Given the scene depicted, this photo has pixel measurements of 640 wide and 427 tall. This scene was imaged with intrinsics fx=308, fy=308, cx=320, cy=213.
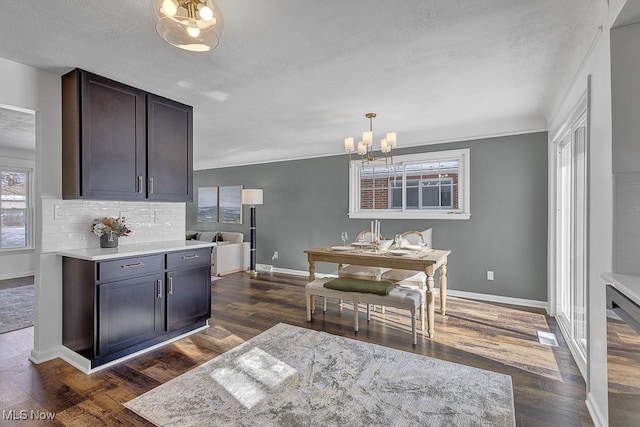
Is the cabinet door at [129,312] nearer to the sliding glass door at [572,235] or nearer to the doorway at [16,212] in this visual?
the sliding glass door at [572,235]

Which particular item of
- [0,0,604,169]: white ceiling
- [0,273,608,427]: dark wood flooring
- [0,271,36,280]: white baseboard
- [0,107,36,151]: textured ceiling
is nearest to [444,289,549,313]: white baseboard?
[0,273,608,427]: dark wood flooring

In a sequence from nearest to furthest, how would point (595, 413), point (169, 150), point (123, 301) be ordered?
point (595, 413), point (123, 301), point (169, 150)

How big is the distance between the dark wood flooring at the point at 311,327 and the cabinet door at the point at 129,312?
0.62 feet

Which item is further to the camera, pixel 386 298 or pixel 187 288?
pixel 187 288

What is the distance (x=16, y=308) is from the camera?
3926 millimetres

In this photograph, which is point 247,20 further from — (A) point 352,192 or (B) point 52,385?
(A) point 352,192

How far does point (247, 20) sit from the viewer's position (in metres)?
1.92

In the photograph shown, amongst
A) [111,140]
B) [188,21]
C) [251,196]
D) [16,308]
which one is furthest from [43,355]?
[251,196]

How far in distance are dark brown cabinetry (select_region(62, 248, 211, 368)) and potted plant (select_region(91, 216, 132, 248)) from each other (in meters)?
0.30

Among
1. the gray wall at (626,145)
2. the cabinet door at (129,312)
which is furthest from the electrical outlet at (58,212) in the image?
the gray wall at (626,145)

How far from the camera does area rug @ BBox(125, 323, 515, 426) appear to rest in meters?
1.85

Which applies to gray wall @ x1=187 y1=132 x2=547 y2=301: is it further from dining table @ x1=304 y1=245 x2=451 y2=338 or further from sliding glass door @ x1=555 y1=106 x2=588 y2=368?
dining table @ x1=304 y1=245 x2=451 y2=338

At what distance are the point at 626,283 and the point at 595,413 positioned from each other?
3.29 ft

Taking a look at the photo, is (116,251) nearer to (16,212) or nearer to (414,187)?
(414,187)
